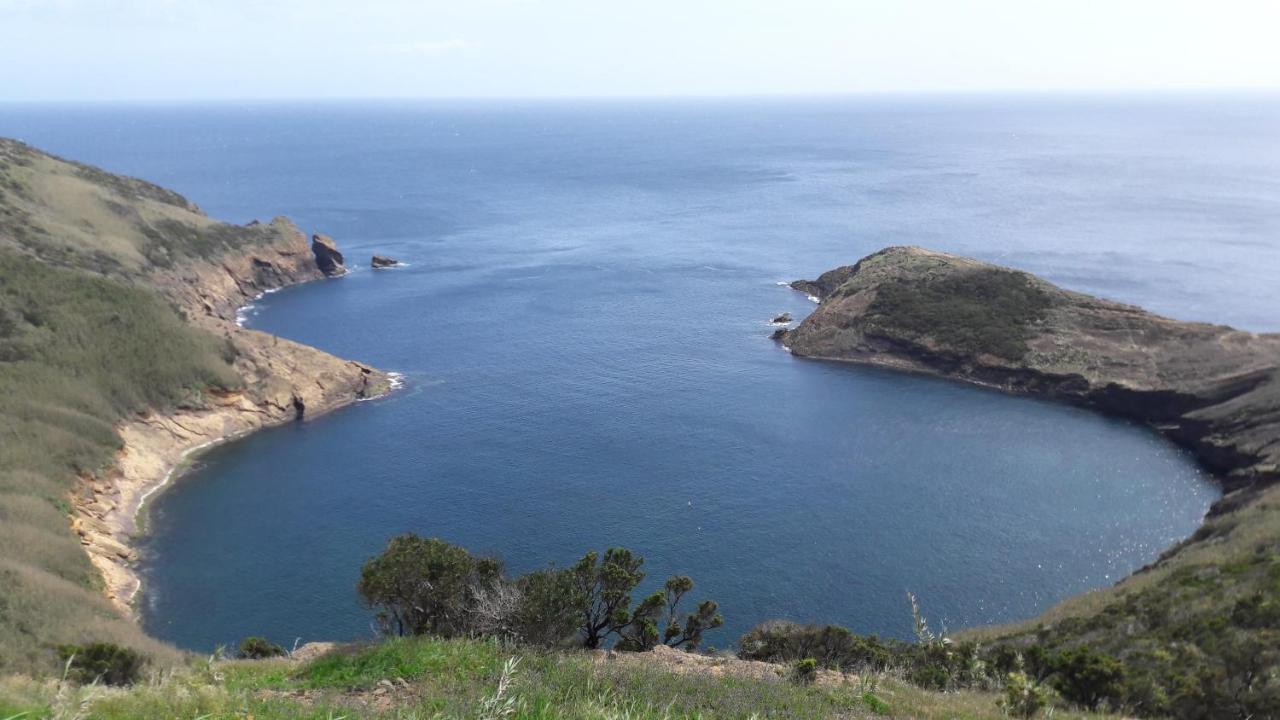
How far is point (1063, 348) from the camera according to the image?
86250 mm

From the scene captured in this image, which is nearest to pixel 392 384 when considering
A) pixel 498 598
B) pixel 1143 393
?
pixel 498 598

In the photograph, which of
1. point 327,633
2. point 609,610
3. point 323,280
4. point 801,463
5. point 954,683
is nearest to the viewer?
point 954,683

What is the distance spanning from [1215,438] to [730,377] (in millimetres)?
40926

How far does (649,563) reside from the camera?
5084 centimetres

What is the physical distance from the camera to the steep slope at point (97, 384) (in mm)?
42962

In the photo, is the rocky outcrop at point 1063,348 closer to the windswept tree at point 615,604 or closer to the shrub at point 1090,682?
the shrub at point 1090,682

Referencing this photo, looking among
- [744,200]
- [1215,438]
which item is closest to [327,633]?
[1215,438]

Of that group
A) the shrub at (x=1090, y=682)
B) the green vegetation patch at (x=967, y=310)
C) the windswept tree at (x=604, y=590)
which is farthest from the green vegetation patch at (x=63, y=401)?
the green vegetation patch at (x=967, y=310)

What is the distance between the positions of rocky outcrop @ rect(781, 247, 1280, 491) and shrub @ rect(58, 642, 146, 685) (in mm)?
66232

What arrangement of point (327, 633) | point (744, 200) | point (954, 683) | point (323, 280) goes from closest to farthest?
point (954, 683) → point (327, 633) → point (323, 280) → point (744, 200)

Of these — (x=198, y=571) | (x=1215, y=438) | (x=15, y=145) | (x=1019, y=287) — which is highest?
(x=15, y=145)

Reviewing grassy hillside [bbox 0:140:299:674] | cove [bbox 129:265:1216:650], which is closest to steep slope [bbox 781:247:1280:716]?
cove [bbox 129:265:1216:650]

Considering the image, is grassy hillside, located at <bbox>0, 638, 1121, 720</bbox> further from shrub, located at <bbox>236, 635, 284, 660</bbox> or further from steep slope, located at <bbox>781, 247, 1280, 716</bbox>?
shrub, located at <bbox>236, 635, 284, 660</bbox>

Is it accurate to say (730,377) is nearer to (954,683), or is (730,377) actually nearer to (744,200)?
(954,683)
